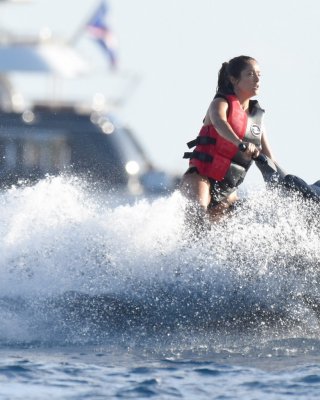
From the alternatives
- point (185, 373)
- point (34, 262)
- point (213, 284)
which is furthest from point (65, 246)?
→ point (185, 373)

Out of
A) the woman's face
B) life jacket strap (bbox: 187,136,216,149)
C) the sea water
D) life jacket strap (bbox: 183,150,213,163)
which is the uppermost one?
the woman's face

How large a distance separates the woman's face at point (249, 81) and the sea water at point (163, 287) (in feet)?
2.43

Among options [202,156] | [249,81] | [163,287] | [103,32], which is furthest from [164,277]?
[103,32]

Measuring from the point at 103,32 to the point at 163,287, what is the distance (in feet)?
98.9

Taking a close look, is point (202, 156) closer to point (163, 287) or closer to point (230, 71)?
point (230, 71)

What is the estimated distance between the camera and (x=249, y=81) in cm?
1001

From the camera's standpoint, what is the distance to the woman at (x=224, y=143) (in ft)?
32.8

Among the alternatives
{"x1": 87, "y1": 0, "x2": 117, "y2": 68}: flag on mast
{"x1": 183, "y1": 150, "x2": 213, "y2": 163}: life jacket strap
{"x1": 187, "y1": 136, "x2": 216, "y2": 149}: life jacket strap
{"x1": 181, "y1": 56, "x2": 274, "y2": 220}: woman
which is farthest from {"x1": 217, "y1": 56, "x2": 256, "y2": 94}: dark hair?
{"x1": 87, "y1": 0, "x2": 117, "y2": 68}: flag on mast

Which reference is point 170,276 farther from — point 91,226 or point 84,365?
point 84,365

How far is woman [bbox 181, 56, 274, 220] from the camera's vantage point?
998cm

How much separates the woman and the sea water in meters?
0.19

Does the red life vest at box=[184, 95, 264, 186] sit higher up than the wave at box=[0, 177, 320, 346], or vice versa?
the red life vest at box=[184, 95, 264, 186]

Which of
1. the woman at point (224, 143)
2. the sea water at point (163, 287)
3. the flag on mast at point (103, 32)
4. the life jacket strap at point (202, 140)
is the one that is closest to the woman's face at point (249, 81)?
the woman at point (224, 143)

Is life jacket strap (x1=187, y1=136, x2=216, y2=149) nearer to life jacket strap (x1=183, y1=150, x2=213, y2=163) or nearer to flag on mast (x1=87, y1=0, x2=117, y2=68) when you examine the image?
life jacket strap (x1=183, y1=150, x2=213, y2=163)
